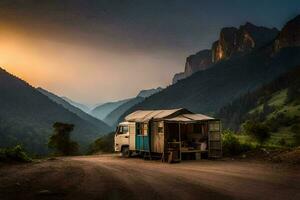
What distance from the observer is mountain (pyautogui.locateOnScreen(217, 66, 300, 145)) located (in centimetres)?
9536

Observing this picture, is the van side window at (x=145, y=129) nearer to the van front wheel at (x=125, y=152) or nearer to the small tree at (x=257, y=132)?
the van front wheel at (x=125, y=152)

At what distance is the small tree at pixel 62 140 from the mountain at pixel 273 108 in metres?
42.2

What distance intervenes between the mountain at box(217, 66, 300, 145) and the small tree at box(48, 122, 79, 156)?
139 ft

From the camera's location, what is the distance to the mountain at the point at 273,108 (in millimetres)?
95356

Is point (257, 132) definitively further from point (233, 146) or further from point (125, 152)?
point (125, 152)

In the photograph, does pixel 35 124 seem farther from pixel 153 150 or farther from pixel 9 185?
pixel 9 185

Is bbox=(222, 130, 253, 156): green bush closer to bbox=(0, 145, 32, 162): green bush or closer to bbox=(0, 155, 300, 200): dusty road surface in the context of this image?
bbox=(0, 155, 300, 200): dusty road surface

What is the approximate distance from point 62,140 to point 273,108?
75.9 metres

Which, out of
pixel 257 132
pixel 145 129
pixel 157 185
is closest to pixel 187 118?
pixel 145 129

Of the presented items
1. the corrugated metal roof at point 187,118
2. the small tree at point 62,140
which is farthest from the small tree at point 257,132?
the small tree at point 62,140

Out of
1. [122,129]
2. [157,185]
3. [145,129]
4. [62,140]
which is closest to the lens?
[157,185]

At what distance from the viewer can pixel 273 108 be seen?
4751 inches

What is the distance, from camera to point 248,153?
2952cm

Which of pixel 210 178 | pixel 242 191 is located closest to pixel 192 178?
pixel 210 178
